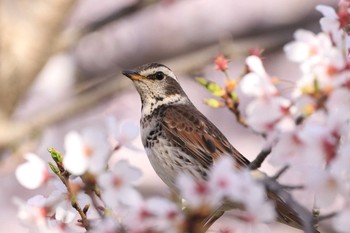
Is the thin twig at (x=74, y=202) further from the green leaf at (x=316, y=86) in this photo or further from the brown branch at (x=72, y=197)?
the green leaf at (x=316, y=86)

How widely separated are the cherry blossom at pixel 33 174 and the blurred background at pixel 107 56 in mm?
3729

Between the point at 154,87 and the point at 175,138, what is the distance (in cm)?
61

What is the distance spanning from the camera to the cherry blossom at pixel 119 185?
248 centimetres

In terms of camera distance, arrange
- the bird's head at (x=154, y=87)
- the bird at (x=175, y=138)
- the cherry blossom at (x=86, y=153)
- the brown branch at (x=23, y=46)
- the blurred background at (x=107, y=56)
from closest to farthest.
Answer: the cherry blossom at (x=86, y=153), the bird at (x=175, y=138), the bird's head at (x=154, y=87), the brown branch at (x=23, y=46), the blurred background at (x=107, y=56)


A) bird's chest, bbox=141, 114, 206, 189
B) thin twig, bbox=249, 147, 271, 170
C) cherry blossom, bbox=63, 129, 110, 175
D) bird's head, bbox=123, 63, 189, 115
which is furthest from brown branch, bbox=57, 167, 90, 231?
bird's head, bbox=123, 63, 189, 115

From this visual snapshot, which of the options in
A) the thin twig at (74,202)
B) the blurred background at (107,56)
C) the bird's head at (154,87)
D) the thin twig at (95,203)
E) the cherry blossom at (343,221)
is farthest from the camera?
the blurred background at (107,56)

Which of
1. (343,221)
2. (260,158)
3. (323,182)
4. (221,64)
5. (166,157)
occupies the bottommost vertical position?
(343,221)

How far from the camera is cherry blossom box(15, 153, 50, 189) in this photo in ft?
8.97

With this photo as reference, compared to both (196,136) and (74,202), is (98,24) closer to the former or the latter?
(196,136)

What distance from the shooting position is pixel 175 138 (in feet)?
15.0

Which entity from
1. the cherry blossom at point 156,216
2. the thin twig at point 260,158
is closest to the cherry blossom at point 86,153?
the cherry blossom at point 156,216

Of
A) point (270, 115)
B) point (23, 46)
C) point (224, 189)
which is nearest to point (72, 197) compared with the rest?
point (224, 189)

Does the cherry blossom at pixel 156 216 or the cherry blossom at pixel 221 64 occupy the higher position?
the cherry blossom at pixel 221 64

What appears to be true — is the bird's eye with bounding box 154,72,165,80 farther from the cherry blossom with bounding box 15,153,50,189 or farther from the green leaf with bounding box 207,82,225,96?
the cherry blossom with bounding box 15,153,50,189
